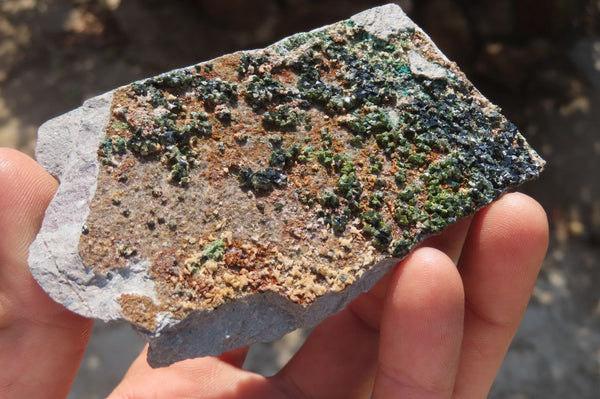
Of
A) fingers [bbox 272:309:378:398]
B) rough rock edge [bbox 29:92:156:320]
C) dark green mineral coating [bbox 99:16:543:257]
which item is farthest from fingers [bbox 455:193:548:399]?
rough rock edge [bbox 29:92:156:320]

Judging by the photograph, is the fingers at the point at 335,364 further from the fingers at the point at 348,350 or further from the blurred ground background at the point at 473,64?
the blurred ground background at the point at 473,64

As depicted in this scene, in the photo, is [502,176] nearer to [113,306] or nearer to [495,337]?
[495,337]

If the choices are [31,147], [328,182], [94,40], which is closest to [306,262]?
[328,182]

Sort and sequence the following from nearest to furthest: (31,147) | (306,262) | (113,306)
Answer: (113,306) < (306,262) < (31,147)

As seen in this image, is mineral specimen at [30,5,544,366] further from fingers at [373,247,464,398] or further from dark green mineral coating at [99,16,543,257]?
fingers at [373,247,464,398]

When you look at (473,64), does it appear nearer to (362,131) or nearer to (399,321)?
(362,131)

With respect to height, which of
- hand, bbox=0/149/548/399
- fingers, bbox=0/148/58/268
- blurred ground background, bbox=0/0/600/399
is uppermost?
fingers, bbox=0/148/58/268

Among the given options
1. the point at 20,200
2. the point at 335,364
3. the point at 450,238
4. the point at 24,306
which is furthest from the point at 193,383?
the point at 450,238
